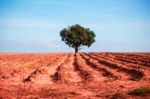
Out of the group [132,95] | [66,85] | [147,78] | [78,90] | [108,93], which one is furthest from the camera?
[147,78]

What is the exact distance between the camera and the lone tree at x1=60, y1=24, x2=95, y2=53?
324ft

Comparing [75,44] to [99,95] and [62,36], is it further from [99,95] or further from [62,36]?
[99,95]

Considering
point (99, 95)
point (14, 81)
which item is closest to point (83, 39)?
point (14, 81)

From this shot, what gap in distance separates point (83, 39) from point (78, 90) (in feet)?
273

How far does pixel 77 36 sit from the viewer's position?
99.3 metres

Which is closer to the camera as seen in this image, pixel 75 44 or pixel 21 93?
pixel 21 93

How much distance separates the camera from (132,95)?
14.0 meters

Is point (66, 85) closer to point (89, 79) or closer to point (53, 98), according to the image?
point (89, 79)

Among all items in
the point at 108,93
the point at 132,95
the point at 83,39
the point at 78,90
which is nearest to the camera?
the point at 132,95

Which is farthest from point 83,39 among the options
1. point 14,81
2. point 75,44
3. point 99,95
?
point 99,95

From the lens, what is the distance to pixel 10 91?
1678 cm

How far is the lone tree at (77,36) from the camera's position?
98.7 meters

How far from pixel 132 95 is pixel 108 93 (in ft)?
4.05

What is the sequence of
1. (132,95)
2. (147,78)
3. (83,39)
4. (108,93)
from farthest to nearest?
(83,39) < (147,78) < (108,93) < (132,95)
